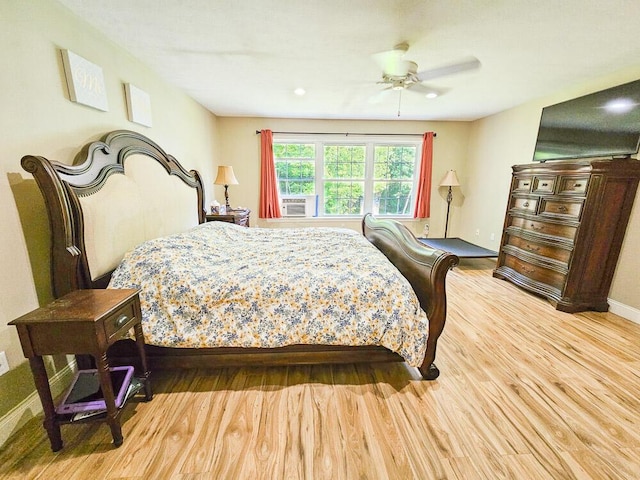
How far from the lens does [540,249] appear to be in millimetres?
3031

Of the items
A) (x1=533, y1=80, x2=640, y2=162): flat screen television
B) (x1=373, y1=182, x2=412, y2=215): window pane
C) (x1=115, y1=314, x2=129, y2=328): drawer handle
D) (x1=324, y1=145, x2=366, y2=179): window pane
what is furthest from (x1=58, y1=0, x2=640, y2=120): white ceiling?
(x1=373, y1=182, x2=412, y2=215): window pane

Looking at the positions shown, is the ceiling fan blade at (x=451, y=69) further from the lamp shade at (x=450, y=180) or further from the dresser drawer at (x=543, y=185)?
the lamp shade at (x=450, y=180)

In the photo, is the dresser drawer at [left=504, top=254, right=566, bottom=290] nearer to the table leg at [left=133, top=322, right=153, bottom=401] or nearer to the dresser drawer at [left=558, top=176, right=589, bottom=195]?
the dresser drawer at [left=558, top=176, right=589, bottom=195]

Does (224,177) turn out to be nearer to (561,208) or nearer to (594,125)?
(561,208)

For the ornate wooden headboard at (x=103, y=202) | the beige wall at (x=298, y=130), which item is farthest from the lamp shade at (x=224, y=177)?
the ornate wooden headboard at (x=103, y=202)

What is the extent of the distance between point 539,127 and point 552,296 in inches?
84.7

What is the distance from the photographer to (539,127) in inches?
137

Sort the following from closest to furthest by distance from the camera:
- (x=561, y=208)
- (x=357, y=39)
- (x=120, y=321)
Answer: (x=120, y=321) < (x=357, y=39) < (x=561, y=208)

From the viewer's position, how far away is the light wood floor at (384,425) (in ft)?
4.11

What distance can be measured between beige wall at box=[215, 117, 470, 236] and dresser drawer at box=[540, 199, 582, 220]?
7.51 ft

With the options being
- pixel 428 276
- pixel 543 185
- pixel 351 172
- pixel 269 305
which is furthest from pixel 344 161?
pixel 269 305

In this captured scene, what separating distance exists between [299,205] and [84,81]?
11.5 feet

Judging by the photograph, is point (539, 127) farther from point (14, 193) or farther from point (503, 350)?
point (14, 193)

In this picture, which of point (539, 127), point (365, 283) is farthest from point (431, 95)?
point (365, 283)
